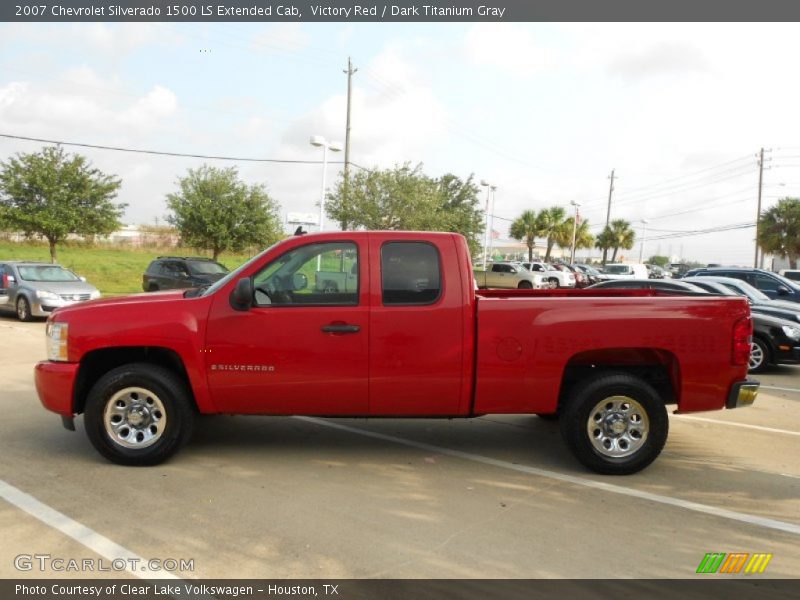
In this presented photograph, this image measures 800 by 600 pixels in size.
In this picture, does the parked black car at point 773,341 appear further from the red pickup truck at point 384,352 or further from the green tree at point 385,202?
the green tree at point 385,202

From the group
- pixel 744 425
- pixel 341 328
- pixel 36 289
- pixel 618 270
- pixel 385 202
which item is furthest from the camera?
pixel 618 270

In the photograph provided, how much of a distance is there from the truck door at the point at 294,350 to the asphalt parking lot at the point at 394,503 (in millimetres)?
604

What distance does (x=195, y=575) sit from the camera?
3.41 meters

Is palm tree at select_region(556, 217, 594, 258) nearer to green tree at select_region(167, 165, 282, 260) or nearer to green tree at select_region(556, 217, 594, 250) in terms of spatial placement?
green tree at select_region(556, 217, 594, 250)

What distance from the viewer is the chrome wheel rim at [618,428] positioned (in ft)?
16.8

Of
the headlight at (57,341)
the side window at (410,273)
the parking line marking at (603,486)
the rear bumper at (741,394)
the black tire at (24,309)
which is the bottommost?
the parking line marking at (603,486)

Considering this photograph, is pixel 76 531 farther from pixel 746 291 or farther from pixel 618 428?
pixel 746 291

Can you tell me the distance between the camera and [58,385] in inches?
199

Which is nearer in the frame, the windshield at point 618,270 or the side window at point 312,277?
the side window at point 312,277

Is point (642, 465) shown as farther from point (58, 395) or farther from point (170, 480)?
point (58, 395)

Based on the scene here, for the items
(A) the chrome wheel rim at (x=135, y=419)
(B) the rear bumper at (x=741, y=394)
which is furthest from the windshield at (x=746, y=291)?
(A) the chrome wheel rim at (x=135, y=419)

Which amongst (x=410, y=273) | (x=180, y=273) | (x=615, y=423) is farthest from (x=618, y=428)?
(x=180, y=273)

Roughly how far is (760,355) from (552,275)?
26659 millimetres

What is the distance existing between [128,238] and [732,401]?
59.1 metres
